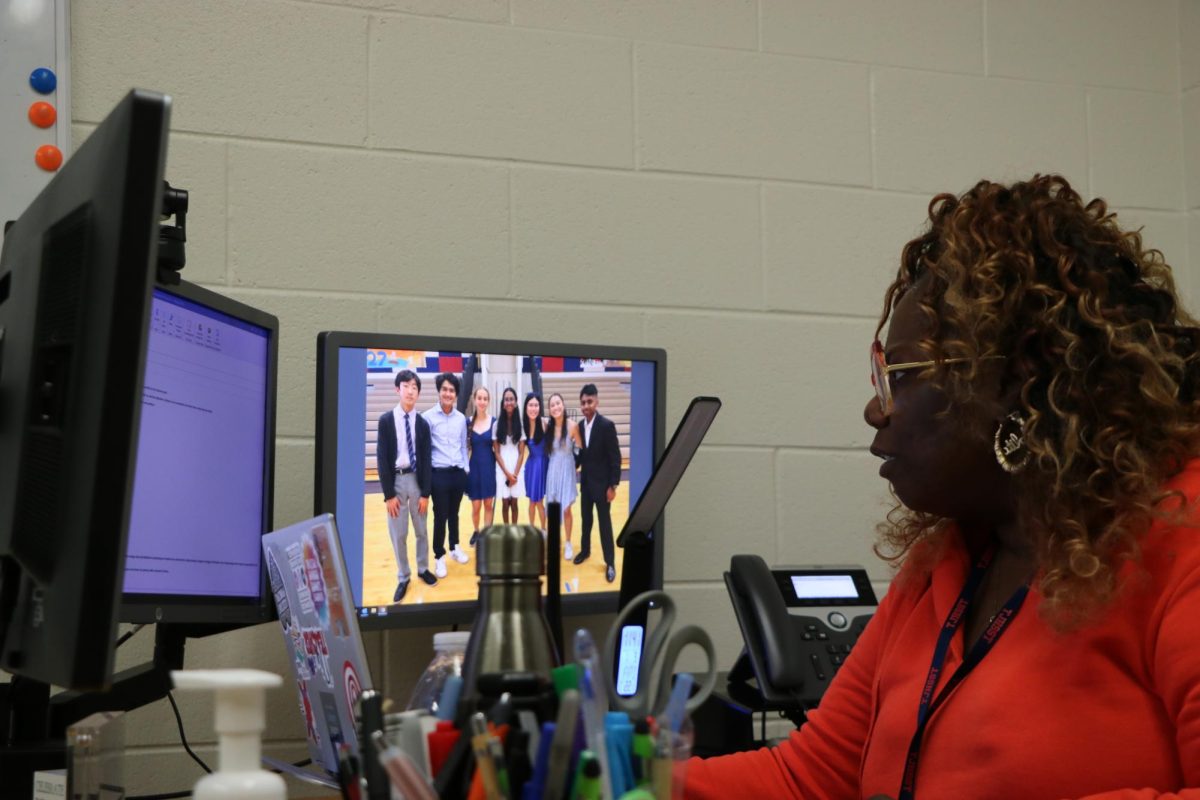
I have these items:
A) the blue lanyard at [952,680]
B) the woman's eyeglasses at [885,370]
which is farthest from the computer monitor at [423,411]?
the blue lanyard at [952,680]

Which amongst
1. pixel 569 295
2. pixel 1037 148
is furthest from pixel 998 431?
pixel 1037 148

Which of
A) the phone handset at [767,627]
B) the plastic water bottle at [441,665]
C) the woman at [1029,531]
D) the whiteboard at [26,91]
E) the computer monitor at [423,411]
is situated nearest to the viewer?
the plastic water bottle at [441,665]

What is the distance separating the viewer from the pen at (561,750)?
2.11 ft

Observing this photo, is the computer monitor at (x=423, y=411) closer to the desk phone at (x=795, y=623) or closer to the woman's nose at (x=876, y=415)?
the desk phone at (x=795, y=623)

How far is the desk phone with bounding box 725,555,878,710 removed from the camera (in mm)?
1717

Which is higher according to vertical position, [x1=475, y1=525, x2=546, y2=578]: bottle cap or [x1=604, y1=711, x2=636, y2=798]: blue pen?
[x1=475, y1=525, x2=546, y2=578]: bottle cap

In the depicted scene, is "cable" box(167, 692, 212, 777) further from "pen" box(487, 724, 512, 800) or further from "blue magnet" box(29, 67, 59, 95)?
"pen" box(487, 724, 512, 800)

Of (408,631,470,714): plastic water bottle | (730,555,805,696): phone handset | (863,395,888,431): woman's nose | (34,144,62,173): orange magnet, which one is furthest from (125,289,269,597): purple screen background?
(863,395,888,431): woman's nose

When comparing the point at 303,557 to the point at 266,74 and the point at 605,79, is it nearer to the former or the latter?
the point at 266,74

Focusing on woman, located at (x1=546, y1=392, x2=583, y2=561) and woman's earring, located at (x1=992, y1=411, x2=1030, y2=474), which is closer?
woman's earring, located at (x1=992, y1=411, x2=1030, y2=474)

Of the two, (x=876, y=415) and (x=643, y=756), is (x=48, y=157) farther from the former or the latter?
(x=643, y=756)

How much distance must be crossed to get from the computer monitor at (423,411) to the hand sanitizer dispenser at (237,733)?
1.14 meters

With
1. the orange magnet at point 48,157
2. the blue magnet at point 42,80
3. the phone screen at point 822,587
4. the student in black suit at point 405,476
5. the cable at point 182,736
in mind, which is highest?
the blue magnet at point 42,80

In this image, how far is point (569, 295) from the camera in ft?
7.31
